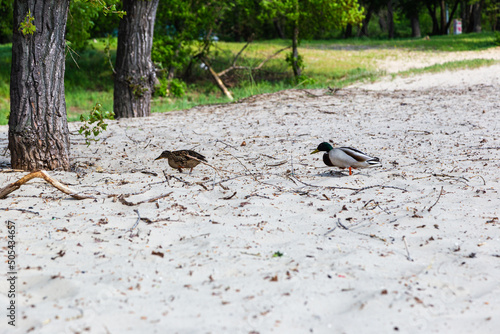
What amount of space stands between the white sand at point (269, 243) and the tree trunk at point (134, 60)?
8.08ft

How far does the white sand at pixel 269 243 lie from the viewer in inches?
93.4

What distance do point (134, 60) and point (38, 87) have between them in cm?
390

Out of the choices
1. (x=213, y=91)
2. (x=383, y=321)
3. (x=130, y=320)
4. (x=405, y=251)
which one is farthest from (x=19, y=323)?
(x=213, y=91)

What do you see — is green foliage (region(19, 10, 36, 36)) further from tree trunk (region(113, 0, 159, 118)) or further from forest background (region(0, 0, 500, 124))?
forest background (region(0, 0, 500, 124))

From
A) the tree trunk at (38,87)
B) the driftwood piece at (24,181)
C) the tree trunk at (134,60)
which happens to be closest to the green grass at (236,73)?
the tree trunk at (134,60)

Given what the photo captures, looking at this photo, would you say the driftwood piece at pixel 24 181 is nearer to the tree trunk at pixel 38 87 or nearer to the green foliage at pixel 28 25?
the tree trunk at pixel 38 87

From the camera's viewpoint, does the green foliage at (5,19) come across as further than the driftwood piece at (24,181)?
Yes

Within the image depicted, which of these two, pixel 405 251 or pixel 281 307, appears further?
pixel 405 251

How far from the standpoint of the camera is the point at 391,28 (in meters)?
34.8

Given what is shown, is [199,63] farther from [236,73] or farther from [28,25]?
[28,25]

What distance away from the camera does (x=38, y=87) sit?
4.92m

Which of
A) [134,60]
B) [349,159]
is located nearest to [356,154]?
[349,159]

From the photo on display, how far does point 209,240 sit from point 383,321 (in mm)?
1305

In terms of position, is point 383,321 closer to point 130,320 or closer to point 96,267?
point 130,320
